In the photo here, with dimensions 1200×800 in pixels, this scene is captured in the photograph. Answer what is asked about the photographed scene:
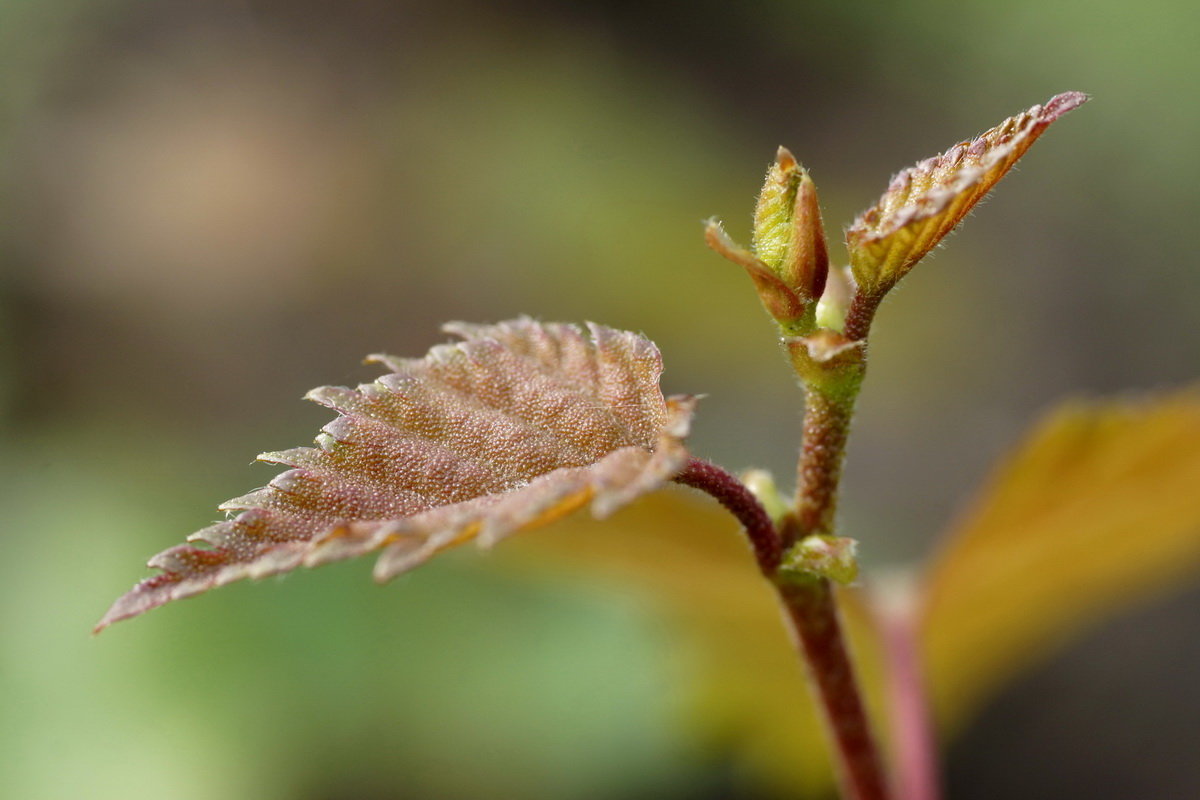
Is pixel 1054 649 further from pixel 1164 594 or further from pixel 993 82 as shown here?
pixel 993 82

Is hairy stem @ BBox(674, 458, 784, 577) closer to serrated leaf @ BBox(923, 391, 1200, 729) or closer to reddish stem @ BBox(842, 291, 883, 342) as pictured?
reddish stem @ BBox(842, 291, 883, 342)

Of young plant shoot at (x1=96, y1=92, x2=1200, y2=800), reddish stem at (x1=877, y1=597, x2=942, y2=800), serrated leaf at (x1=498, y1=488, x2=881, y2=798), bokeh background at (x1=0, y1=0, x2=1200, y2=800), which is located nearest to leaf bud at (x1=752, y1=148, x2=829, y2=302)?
young plant shoot at (x1=96, y1=92, x2=1200, y2=800)

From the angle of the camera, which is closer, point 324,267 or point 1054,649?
point 1054,649

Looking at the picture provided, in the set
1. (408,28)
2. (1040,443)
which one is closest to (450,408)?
(1040,443)

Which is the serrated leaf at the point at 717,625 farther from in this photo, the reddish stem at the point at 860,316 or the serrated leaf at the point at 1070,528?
the reddish stem at the point at 860,316

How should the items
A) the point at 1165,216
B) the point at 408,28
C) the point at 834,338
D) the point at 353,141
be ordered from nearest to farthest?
the point at 834,338, the point at 1165,216, the point at 353,141, the point at 408,28

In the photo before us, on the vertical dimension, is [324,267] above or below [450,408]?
above
